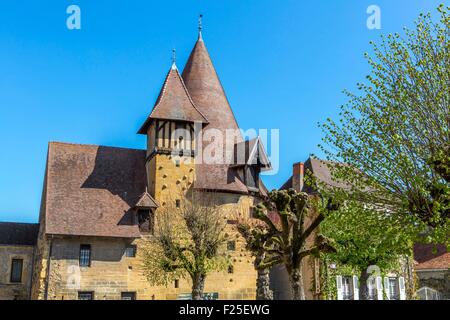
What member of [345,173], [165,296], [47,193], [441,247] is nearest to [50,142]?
[47,193]

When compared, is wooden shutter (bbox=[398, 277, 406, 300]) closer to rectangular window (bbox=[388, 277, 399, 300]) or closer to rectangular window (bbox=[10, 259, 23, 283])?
rectangular window (bbox=[388, 277, 399, 300])

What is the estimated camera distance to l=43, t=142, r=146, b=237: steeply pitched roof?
2697 cm

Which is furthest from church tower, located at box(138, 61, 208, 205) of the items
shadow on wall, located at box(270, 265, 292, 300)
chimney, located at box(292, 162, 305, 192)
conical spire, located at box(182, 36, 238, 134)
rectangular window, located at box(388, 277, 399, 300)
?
rectangular window, located at box(388, 277, 399, 300)

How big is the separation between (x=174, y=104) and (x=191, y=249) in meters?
10.6

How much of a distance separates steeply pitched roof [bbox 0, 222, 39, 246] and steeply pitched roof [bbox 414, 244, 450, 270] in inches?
994

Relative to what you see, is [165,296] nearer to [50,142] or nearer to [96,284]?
[96,284]

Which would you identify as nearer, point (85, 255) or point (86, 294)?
point (86, 294)

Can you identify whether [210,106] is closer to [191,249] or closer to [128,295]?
[191,249]

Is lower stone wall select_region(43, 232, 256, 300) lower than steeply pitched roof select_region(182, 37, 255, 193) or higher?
lower

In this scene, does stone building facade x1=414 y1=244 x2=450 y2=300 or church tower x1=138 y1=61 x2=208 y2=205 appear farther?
stone building facade x1=414 y1=244 x2=450 y2=300

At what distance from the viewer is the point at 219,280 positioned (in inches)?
1147

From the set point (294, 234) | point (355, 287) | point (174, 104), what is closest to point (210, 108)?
point (174, 104)

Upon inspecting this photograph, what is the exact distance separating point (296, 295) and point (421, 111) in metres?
6.27

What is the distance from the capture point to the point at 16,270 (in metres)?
29.4
